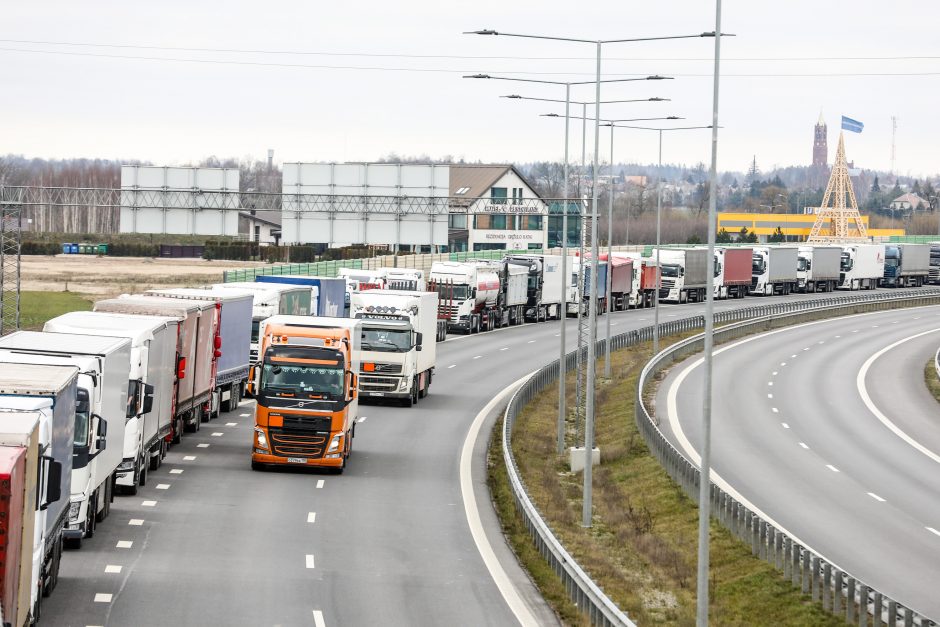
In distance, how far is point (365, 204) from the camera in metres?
57.1

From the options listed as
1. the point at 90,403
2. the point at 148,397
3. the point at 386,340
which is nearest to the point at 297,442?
the point at 148,397

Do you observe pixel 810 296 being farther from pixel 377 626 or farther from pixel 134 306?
pixel 377 626

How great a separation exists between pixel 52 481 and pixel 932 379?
48.0 m

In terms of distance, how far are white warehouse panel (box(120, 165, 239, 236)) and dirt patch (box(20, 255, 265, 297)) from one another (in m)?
31.4

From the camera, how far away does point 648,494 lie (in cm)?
3509

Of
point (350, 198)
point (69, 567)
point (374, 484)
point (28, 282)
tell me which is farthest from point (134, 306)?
point (28, 282)

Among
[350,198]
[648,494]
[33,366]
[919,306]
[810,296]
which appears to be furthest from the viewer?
[810,296]

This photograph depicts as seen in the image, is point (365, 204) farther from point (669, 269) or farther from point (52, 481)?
point (669, 269)

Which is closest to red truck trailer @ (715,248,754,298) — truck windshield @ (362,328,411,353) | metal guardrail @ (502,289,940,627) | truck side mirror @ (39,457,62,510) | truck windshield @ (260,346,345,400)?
metal guardrail @ (502,289,940,627)

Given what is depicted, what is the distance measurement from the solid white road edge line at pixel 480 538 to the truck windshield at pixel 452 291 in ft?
95.3

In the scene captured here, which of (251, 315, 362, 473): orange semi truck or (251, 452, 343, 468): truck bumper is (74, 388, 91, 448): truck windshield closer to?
(251, 315, 362, 473): orange semi truck

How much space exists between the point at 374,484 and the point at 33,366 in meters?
13.3

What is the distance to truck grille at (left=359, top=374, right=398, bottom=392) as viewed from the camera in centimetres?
4575

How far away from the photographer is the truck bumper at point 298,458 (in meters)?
32.0
